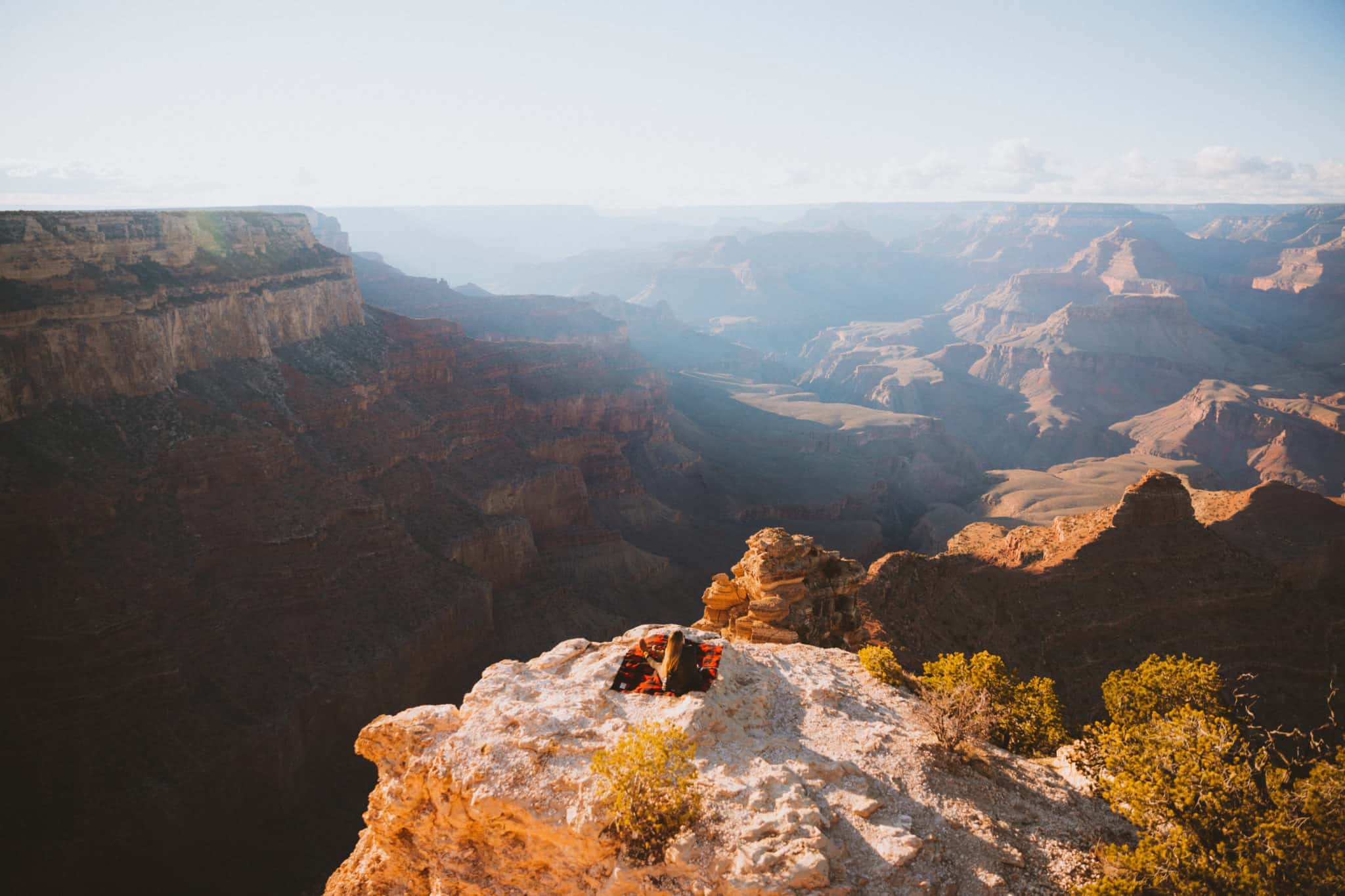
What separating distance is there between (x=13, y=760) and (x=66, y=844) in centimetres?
434

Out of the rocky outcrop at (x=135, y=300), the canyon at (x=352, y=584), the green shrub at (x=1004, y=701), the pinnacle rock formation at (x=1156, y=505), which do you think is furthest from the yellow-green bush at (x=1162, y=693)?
the rocky outcrop at (x=135, y=300)

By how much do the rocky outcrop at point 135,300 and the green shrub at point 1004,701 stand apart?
4299cm

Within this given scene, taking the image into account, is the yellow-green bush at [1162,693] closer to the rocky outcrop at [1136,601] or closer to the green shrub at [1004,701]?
the green shrub at [1004,701]

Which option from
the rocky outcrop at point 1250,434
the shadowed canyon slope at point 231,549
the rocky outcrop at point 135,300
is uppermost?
the rocky outcrop at point 135,300

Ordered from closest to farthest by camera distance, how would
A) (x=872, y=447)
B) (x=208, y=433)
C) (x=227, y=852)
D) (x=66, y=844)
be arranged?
(x=66, y=844) → (x=227, y=852) → (x=208, y=433) → (x=872, y=447)

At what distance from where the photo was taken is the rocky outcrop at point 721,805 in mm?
13102

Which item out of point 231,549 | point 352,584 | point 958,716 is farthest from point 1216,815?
point 231,549

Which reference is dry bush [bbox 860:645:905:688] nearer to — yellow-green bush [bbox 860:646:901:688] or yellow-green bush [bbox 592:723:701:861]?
yellow-green bush [bbox 860:646:901:688]

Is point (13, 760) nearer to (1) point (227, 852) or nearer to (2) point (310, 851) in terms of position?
(1) point (227, 852)

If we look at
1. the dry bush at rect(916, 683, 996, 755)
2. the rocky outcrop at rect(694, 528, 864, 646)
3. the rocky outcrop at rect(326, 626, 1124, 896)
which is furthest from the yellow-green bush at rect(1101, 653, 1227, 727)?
the rocky outcrop at rect(694, 528, 864, 646)

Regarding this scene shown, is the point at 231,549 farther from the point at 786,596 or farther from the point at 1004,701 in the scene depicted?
the point at 1004,701

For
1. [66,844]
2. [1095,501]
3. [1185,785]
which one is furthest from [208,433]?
[1095,501]

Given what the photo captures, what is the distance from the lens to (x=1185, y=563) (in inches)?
1400

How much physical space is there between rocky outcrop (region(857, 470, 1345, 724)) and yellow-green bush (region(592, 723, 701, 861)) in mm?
20360
